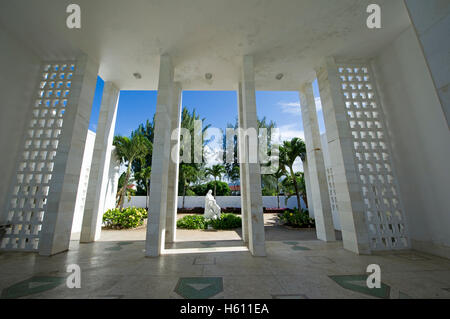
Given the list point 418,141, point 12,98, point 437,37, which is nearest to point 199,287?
point 437,37

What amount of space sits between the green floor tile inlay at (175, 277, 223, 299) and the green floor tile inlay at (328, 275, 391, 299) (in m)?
1.64

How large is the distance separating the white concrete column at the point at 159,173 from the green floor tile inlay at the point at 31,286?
1436mm

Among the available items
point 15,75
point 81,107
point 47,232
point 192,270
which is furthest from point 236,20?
point 47,232

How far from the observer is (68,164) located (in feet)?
13.1

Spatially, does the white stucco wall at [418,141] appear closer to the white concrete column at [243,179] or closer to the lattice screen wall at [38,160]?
the white concrete column at [243,179]

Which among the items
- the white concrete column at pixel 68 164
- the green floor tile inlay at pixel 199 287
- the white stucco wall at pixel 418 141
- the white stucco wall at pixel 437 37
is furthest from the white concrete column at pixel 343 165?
the white concrete column at pixel 68 164

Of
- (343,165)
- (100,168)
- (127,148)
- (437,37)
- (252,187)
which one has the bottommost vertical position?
(252,187)

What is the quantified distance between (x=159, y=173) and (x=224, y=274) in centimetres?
241

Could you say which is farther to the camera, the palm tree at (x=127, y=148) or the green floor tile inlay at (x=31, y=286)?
the palm tree at (x=127, y=148)

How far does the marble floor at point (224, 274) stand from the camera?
204cm

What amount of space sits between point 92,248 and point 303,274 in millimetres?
4725

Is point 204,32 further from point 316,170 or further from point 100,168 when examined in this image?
point 316,170

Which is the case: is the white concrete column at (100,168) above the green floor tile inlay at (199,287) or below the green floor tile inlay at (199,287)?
above
